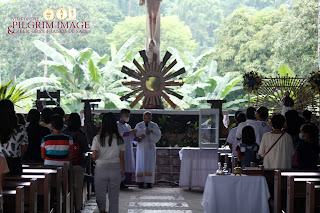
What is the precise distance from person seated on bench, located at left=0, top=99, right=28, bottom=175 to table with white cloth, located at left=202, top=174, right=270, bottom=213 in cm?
232

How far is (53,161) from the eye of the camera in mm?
8195

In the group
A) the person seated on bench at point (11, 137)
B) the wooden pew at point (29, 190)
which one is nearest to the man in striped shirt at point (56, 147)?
the person seated on bench at point (11, 137)

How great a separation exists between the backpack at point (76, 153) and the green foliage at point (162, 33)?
30.7 meters

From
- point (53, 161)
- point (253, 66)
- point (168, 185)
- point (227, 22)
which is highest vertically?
point (227, 22)

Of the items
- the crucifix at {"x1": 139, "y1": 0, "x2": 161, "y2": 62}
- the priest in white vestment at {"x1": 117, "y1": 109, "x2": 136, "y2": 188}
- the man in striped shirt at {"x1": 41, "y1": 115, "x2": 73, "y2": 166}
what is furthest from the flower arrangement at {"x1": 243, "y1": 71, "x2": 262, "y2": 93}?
the man in striped shirt at {"x1": 41, "y1": 115, "x2": 73, "y2": 166}

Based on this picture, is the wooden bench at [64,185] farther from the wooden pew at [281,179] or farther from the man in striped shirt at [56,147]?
the wooden pew at [281,179]

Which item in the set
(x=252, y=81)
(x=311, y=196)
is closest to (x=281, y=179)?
(x=311, y=196)

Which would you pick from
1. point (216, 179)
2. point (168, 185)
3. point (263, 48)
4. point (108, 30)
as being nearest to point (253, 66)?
point (263, 48)

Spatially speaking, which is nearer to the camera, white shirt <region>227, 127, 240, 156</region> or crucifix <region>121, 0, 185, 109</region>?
white shirt <region>227, 127, 240, 156</region>

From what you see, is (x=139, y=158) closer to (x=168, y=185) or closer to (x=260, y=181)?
(x=168, y=185)

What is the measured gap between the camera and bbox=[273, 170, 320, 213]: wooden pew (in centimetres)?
741

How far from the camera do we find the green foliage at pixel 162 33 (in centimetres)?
4025

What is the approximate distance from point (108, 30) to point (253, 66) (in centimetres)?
1196

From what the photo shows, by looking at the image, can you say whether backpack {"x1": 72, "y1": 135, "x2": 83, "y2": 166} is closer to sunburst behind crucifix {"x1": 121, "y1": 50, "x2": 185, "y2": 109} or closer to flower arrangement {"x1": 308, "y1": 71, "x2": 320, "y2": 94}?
flower arrangement {"x1": 308, "y1": 71, "x2": 320, "y2": 94}
